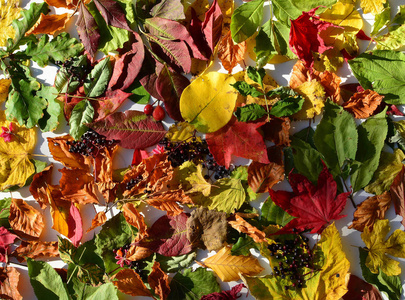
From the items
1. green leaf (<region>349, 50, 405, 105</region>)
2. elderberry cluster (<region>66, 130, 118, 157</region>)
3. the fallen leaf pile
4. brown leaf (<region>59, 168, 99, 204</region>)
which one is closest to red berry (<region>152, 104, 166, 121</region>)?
the fallen leaf pile

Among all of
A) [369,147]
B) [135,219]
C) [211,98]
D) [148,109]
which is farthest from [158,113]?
[369,147]

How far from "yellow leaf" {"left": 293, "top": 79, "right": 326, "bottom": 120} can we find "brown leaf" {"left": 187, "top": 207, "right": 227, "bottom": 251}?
0.28 metres

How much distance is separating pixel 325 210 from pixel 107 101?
543mm

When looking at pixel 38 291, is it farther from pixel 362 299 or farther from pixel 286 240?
pixel 362 299

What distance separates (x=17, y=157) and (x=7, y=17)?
1.16ft

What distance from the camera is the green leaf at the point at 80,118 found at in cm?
86

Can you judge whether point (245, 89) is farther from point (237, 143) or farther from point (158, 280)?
point (158, 280)

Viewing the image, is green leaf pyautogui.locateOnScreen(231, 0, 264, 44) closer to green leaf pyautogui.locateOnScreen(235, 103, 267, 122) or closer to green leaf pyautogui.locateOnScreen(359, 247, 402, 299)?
green leaf pyautogui.locateOnScreen(235, 103, 267, 122)

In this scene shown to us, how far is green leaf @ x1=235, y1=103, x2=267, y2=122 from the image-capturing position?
780 millimetres

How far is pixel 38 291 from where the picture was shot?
885 millimetres

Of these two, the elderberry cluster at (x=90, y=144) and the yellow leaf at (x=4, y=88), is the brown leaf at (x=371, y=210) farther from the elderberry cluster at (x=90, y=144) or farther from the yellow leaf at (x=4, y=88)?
the yellow leaf at (x=4, y=88)

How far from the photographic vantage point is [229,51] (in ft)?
2.70

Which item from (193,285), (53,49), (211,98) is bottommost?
(193,285)

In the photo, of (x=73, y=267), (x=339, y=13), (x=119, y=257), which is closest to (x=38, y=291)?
(x=73, y=267)
